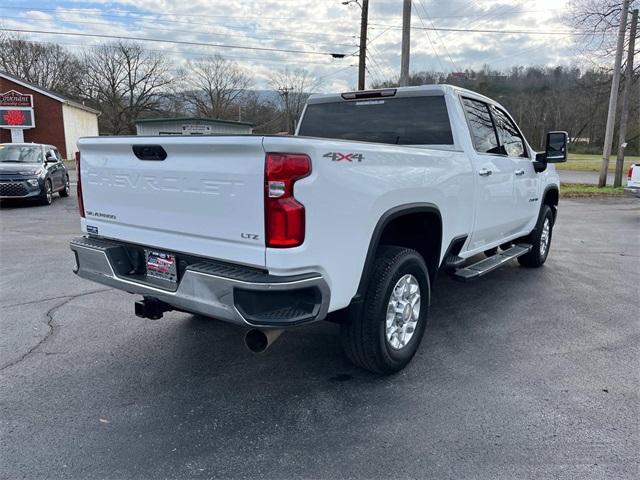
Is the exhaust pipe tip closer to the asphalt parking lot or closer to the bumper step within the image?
the asphalt parking lot

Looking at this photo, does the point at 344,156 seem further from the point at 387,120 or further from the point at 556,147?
the point at 556,147

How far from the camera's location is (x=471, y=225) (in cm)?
441

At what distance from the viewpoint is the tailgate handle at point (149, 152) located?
3.01 metres

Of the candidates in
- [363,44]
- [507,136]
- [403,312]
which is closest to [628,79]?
[363,44]

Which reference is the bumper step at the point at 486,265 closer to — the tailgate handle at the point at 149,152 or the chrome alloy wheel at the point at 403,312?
the chrome alloy wheel at the point at 403,312

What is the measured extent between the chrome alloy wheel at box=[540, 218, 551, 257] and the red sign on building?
37737 mm

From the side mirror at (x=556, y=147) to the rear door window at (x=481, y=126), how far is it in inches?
46.2

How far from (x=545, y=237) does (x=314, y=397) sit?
197 inches

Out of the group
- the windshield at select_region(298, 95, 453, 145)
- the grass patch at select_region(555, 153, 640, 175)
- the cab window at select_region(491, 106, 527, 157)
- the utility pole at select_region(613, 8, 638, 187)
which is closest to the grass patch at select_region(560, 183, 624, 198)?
the utility pole at select_region(613, 8, 638, 187)

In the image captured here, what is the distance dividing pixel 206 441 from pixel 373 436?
96 cm

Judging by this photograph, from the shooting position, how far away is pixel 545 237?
6.93 metres

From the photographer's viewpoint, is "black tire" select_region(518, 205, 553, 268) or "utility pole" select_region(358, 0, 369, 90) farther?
"utility pole" select_region(358, 0, 369, 90)

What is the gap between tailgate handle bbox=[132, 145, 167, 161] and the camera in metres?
3.01

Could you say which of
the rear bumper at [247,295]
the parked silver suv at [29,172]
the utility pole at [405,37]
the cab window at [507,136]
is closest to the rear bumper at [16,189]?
the parked silver suv at [29,172]
